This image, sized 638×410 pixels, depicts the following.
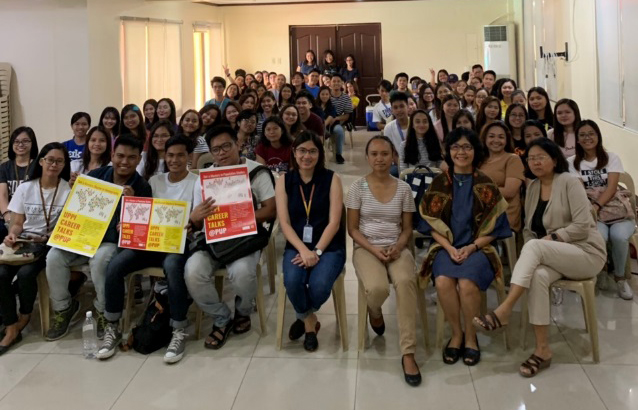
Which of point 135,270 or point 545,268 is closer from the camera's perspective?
point 545,268

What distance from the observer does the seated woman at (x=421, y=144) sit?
14.3ft

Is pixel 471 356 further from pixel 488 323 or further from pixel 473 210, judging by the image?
pixel 473 210

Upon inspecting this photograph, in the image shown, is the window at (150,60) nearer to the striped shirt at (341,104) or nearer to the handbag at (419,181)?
the striped shirt at (341,104)

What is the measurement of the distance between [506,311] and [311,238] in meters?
1.02

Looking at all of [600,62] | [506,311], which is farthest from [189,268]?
[600,62]

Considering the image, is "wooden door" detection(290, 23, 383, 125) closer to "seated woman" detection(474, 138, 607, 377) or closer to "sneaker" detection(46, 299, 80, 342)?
"seated woman" detection(474, 138, 607, 377)

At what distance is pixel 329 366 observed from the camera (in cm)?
281

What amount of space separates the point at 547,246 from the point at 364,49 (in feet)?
30.3

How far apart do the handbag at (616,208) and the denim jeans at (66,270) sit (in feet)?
9.41

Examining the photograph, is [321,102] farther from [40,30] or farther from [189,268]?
[189,268]

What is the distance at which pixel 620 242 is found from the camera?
11.4 feet

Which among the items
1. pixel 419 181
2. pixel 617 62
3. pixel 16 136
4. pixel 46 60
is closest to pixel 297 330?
pixel 419 181

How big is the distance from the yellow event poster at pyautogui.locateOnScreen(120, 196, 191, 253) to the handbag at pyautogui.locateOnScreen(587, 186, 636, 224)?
2470 mm

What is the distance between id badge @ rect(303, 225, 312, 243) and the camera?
3.03 metres
